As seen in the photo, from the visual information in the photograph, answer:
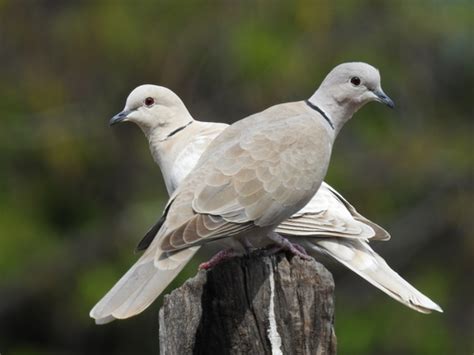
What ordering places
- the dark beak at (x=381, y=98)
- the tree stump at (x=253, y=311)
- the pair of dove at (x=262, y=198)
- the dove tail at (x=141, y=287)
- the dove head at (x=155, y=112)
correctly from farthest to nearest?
the dove head at (x=155, y=112)
the dark beak at (x=381, y=98)
the pair of dove at (x=262, y=198)
the dove tail at (x=141, y=287)
the tree stump at (x=253, y=311)

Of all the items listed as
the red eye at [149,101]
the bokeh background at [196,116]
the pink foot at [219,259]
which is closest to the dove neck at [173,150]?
the red eye at [149,101]

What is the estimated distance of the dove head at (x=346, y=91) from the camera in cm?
561

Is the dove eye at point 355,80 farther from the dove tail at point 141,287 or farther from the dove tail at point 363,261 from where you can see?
the dove tail at point 141,287

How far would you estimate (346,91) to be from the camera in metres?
5.63

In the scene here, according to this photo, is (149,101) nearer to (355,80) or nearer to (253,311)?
(355,80)

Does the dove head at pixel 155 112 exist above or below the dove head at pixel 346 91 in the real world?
below

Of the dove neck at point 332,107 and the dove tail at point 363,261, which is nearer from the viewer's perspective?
the dove neck at point 332,107

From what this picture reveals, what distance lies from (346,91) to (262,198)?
2.92ft

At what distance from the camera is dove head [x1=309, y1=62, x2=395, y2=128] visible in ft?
18.4

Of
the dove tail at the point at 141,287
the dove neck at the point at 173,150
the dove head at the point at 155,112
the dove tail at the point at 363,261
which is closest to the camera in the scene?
the dove tail at the point at 141,287

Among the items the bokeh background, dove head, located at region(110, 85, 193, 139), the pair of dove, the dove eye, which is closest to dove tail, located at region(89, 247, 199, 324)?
the pair of dove

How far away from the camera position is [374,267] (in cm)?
608

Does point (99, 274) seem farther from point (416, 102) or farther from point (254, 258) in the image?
point (254, 258)

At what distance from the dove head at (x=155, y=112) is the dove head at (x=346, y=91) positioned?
44.1 inches
